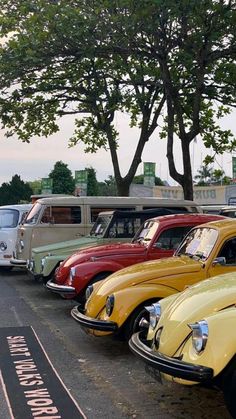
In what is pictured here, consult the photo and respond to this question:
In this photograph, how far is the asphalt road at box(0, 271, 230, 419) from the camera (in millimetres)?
4996

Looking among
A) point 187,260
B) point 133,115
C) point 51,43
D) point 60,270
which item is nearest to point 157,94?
point 133,115

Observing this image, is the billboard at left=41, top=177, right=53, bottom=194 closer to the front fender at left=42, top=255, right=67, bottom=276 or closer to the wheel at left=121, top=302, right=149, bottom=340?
the front fender at left=42, top=255, right=67, bottom=276

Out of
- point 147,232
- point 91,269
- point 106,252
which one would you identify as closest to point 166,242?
point 147,232

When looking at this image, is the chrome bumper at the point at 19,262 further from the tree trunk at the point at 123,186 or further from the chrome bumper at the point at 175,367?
the chrome bumper at the point at 175,367

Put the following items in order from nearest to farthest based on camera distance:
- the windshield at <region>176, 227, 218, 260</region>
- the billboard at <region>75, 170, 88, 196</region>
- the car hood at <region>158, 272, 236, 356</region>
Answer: the car hood at <region>158, 272, 236, 356</region>, the windshield at <region>176, 227, 218, 260</region>, the billboard at <region>75, 170, 88, 196</region>

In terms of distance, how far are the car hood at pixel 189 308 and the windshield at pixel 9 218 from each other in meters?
10.8

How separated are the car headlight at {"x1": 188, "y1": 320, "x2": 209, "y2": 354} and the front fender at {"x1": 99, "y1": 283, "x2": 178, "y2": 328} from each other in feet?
6.76

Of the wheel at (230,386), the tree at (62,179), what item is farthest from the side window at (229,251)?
the tree at (62,179)

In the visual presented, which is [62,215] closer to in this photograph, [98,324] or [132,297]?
[132,297]

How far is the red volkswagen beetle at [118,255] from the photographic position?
880 centimetres

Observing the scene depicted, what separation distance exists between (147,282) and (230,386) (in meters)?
2.76

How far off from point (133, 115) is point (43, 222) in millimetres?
8400

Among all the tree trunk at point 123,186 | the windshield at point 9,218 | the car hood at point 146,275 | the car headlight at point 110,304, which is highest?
the tree trunk at point 123,186

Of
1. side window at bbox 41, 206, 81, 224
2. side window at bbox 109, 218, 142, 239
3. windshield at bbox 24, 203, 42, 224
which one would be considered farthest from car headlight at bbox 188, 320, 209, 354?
windshield at bbox 24, 203, 42, 224
